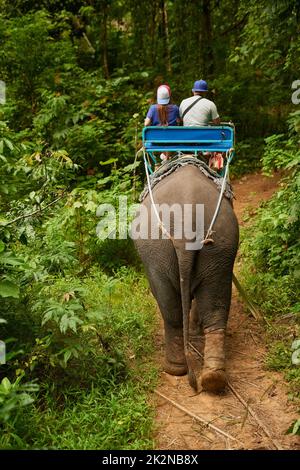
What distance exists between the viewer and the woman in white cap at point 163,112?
554 cm

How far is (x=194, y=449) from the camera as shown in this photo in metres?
3.59

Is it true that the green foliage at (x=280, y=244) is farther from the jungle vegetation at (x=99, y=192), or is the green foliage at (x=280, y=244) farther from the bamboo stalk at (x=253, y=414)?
the bamboo stalk at (x=253, y=414)

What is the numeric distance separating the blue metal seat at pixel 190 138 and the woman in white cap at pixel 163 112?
29.8 inches

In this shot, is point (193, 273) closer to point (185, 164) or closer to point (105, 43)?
point (185, 164)

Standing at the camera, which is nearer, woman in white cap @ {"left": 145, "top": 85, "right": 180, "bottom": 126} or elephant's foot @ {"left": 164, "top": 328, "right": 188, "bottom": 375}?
elephant's foot @ {"left": 164, "top": 328, "right": 188, "bottom": 375}

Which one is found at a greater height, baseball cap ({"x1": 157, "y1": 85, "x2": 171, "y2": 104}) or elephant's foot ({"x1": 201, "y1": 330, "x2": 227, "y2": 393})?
baseball cap ({"x1": 157, "y1": 85, "x2": 171, "y2": 104})

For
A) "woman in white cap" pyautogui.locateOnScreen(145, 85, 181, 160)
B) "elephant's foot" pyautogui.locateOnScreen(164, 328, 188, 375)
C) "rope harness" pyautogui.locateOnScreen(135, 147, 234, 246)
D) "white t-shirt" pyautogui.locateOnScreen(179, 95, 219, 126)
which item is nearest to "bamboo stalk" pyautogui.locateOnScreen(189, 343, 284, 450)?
"elephant's foot" pyautogui.locateOnScreen(164, 328, 188, 375)

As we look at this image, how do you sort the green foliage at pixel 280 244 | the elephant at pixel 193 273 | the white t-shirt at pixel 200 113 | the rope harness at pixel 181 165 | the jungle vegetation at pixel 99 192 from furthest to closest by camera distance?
the white t-shirt at pixel 200 113 → the green foliage at pixel 280 244 → the rope harness at pixel 181 165 → the elephant at pixel 193 273 → the jungle vegetation at pixel 99 192

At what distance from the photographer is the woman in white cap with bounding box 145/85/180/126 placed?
5541 millimetres

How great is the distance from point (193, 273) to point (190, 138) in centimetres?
129

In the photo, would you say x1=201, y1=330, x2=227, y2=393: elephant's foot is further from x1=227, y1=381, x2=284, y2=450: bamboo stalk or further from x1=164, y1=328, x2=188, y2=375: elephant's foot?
x1=164, y1=328, x2=188, y2=375: elephant's foot

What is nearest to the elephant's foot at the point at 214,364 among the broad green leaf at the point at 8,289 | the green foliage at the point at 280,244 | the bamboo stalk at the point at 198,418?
the bamboo stalk at the point at 198,418

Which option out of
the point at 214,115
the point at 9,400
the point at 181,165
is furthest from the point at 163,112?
the point at 9,400

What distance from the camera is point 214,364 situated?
4.15 meters
